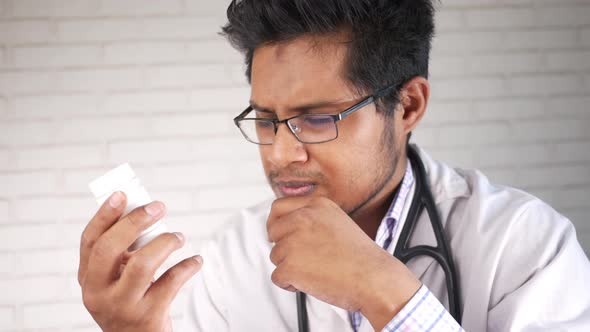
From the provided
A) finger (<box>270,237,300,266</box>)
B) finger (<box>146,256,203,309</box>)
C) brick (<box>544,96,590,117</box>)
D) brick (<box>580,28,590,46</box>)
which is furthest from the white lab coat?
brick (<box>580,28,590,46</box>)

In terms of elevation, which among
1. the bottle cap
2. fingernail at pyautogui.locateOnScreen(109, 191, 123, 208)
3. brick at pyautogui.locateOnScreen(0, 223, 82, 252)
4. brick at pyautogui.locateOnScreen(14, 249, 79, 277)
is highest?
the bottle cap

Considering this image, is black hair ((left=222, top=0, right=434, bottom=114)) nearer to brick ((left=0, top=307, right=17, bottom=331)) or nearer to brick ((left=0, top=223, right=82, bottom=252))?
brick ((left=0, top=223, right=82, bottom=252))

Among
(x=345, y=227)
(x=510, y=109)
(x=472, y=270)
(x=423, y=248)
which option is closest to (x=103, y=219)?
(x=345, y=227)

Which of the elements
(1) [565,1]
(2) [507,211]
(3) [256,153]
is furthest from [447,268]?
(1) [565,1]

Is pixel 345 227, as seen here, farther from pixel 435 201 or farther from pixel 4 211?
pixel 4 211

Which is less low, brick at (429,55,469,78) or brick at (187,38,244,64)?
brick at (187,38,244,64)

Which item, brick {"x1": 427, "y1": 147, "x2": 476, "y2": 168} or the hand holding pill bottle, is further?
brick {"x1": 427, "y1": 147, "x2": 476, "y2": 168}

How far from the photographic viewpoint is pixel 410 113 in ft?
5.15

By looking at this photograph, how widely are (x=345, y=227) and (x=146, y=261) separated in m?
0.36

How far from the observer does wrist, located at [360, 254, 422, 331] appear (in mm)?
1044

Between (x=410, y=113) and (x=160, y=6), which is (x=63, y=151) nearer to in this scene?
(x=160, y=6)

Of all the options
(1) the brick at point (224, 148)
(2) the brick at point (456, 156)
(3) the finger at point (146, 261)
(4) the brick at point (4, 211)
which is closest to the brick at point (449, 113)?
(2) the brick at point (456, 156)

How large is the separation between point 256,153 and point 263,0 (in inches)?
52.9

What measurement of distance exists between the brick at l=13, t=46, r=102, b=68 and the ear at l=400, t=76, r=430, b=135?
1.67 metres
